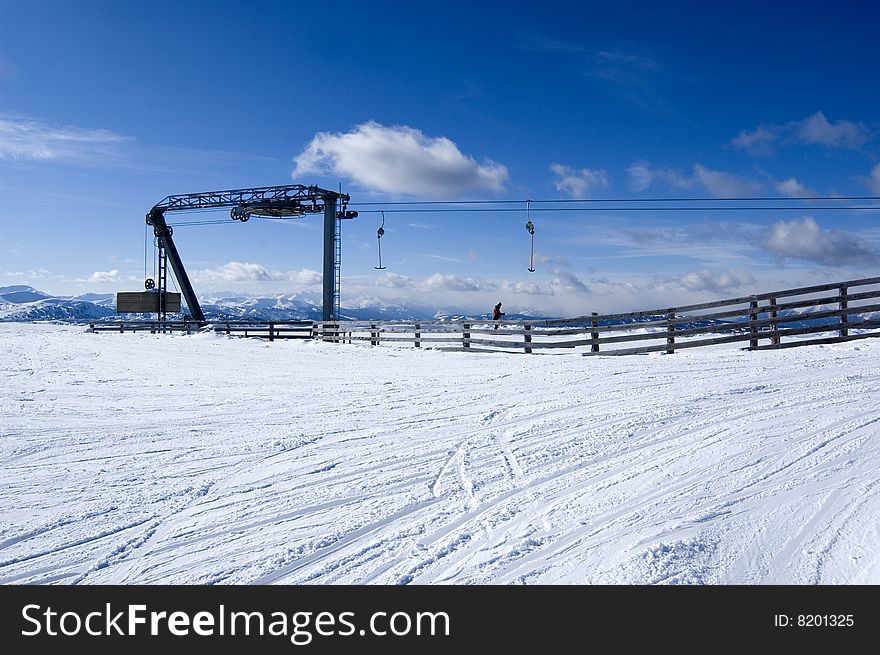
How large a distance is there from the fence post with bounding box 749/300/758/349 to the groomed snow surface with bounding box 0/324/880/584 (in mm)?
5191

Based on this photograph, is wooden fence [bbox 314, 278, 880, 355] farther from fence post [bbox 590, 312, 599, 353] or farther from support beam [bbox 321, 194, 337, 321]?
support beam [bbox 321, 194, 337, 321]

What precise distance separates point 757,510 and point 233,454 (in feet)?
16.2

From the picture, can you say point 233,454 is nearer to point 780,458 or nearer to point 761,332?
point 780,458

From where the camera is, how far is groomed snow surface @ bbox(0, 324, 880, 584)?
3.36 metres

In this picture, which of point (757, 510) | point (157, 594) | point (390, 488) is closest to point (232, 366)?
point (390, 488)

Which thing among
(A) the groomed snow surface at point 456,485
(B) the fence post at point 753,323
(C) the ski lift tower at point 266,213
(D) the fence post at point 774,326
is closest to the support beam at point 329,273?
(C) the ski lift tower at point 266,213

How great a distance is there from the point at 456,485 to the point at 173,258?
44783 mm

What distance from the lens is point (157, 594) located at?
10.3 feet

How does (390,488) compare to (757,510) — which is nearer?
(757,510)

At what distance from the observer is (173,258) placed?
43500 mm

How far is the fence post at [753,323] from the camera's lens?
14.9 meters

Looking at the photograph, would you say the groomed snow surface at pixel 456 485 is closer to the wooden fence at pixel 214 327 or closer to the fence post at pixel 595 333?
the fence post at pixel 595 333

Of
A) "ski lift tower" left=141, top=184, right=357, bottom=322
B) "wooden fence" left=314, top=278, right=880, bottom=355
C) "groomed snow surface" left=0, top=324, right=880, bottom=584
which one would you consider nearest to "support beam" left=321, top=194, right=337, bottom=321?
"ski lift tower" left=141, top=184, right=357, bottom=322

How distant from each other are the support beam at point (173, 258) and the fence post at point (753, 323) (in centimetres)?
3832
